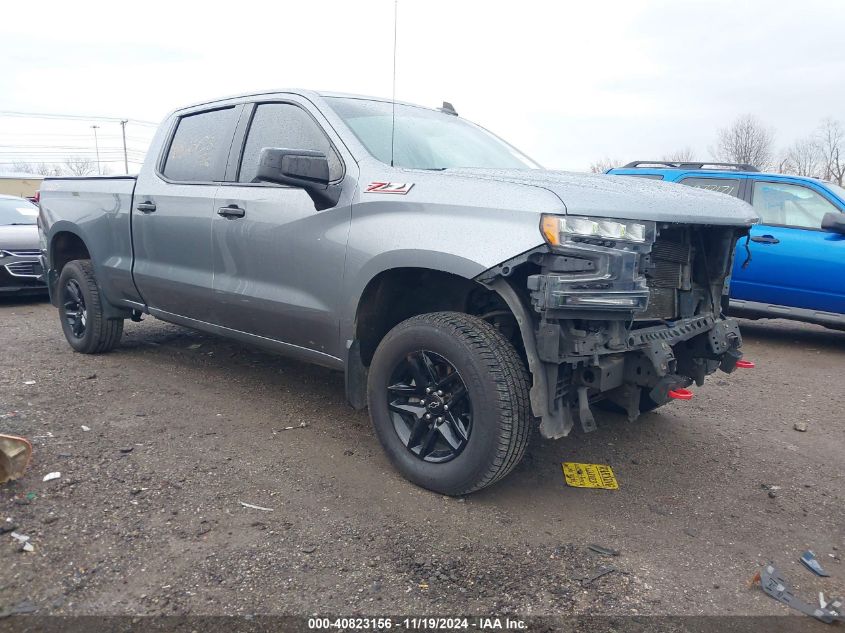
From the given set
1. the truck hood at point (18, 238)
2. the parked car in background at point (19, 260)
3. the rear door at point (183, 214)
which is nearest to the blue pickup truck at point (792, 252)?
the rear door at point (183, 214)

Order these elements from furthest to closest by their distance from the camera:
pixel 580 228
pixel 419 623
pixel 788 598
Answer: pixel 580 228
pixel 788 598
pixel 419 623

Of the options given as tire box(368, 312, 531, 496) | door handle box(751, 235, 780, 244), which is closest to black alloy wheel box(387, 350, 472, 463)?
tire box(368, 312, 531, 496)

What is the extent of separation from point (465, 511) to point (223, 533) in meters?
1.06

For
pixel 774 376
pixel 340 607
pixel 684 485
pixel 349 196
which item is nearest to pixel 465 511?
pixel 340 607

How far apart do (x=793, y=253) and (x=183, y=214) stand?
18.5ft

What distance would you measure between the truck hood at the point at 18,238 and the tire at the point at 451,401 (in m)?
7.16

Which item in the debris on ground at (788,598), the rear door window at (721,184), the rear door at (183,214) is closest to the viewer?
the debris on ground at (788,598)

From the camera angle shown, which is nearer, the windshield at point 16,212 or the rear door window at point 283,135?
the rear door window at point 283,135

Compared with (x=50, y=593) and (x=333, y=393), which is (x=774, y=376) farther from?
(x=50, y=593)

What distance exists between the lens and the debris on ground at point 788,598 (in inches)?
99.7

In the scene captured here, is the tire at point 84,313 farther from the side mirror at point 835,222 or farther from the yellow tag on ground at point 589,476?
the side mirror at point 835,222

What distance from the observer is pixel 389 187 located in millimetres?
3451

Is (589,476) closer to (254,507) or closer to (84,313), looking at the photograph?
(254,507)

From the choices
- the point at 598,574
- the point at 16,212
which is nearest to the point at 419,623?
the point at 598,574
